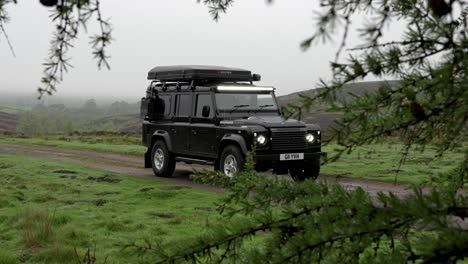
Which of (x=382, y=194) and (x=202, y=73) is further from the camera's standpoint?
(x=202, y=73)

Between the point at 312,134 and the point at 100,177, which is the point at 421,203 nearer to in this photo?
the point at 312,134

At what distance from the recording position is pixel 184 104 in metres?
12.1

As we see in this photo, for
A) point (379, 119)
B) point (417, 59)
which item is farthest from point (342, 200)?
point (417, 59)

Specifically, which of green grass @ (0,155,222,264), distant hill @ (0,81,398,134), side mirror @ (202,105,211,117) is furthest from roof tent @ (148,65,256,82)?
green grass @ (0,155,222,264)

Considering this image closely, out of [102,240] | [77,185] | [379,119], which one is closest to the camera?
[379,119]

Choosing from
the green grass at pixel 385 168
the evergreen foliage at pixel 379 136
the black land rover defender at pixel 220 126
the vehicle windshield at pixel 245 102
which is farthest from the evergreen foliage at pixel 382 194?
the vehicle windshield at pixel 245 102

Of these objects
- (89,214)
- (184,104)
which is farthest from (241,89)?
(89,214)

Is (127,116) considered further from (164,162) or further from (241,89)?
(241,89)

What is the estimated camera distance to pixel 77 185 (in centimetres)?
1098

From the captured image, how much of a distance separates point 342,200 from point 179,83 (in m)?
10.9

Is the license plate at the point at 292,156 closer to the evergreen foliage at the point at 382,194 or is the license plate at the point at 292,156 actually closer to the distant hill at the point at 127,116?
the distant hill at the point at 127,116

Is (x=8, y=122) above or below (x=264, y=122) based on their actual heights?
below

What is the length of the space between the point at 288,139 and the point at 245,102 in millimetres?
1467

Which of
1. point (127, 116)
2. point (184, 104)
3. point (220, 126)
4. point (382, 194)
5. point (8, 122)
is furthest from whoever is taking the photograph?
point (127, 116)
